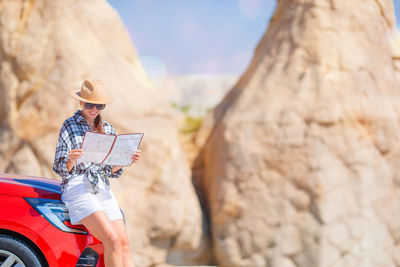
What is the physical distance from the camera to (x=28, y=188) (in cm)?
305

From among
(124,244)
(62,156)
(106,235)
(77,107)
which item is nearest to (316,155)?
(77,107)

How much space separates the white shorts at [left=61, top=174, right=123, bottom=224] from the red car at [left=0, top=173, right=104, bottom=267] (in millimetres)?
82

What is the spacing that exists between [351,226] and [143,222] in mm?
2961

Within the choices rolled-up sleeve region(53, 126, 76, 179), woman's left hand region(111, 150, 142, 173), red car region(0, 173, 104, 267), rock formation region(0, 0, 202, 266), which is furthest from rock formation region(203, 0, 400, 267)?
rolled-up sleeve region(53, 126, 76, 179)

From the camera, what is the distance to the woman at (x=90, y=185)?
9.67ft

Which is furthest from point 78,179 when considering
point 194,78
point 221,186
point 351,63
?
point 194,78

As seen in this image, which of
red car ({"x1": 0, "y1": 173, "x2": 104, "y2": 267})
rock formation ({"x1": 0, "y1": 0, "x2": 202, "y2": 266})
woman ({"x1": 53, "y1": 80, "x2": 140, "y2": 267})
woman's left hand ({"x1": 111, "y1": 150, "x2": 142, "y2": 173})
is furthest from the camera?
rock formation ({"x1": 0, "y1": 0, "x2": 202, "y2": 266})

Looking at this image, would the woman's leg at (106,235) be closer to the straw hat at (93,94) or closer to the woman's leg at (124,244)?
the woman's leg at (124,244)

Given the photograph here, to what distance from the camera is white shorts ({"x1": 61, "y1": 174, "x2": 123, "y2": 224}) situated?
298 cm

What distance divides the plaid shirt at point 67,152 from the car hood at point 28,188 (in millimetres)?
Answer: 142

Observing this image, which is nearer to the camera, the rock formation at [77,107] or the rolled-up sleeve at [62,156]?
the rolled-up sleeve at [62,156]

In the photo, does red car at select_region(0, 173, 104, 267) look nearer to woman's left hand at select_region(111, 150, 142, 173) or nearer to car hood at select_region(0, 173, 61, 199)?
car hood at select_region(0, 173, 61, 199)

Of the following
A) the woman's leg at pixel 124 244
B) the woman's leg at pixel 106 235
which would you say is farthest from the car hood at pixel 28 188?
the woman's leg at pixel 124 244

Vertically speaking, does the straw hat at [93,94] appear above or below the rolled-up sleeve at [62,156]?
above
